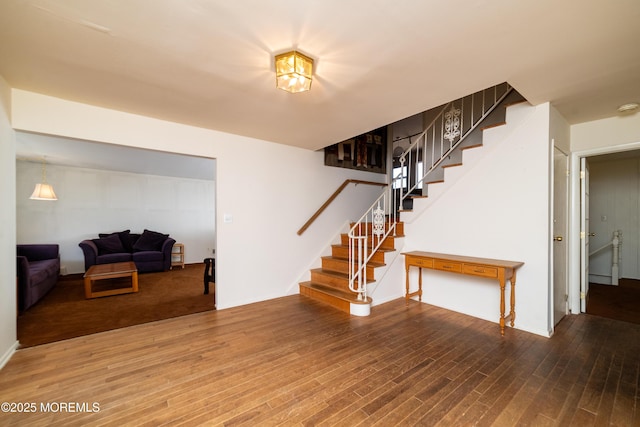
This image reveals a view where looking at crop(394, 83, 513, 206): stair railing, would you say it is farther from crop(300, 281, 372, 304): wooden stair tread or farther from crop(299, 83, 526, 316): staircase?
crop(300, 281, 372, 304): wooden stair tread

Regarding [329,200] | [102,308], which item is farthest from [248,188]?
[102,308]

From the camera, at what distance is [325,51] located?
1.79 m

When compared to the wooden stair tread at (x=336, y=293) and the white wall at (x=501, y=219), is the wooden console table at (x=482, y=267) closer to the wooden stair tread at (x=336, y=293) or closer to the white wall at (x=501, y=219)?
the white wall at (x=501, y=219)

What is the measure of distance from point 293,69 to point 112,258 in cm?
616

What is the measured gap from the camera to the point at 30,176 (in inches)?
218

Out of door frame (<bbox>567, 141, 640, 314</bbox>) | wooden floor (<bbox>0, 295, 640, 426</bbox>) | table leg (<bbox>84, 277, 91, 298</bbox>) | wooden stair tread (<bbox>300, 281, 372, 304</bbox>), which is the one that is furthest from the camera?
table leg (<bbox>84, 277, 91, 298</bbox>)

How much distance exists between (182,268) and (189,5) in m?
6.54

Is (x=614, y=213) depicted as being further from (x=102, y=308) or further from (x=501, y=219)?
(x=102, y=308)

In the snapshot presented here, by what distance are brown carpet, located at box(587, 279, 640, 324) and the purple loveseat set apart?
294 inches

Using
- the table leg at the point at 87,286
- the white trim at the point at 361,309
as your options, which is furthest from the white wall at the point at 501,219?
the table leg at the point at 87,286

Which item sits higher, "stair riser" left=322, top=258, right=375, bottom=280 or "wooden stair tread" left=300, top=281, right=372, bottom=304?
"stair riser" left=322, top=258, right=375, bottom=280

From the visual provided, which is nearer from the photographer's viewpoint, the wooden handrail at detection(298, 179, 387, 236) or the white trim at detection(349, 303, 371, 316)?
the white trim at detection(349, 303, 371, 316)

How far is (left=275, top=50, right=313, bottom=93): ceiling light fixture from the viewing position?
1.79 m


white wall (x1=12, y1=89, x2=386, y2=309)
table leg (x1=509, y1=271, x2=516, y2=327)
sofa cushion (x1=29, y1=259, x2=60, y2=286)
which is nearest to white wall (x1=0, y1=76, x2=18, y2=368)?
white wall (x1=12, y1=89, x2=386, y2=309)
